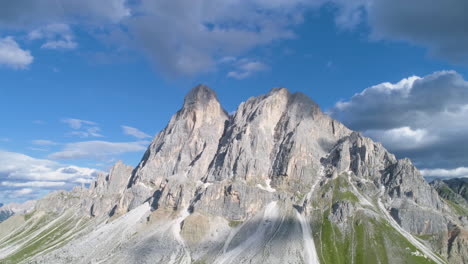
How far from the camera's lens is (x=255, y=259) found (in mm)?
196875

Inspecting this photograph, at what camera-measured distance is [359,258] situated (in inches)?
7712

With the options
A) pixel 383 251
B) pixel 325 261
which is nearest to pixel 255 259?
pixel 325 261

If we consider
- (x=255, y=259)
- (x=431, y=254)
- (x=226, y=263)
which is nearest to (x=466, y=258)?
(x=431, y=254)

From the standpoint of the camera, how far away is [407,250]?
196m

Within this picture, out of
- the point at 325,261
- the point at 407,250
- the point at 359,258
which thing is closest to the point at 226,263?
the point at 325,261

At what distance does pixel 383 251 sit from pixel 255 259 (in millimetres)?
69448

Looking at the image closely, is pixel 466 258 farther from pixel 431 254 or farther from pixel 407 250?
pixel 407 250

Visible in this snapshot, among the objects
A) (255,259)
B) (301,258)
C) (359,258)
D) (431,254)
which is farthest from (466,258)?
(255,259)

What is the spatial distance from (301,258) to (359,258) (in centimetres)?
3091

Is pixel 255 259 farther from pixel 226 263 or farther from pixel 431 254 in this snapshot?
pixel 431 254

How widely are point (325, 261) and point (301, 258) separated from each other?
1276 cm

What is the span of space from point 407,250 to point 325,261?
44349 millimetres

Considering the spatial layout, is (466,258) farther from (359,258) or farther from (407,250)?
(359,258)

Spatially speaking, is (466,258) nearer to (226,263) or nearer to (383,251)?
(383,251)
